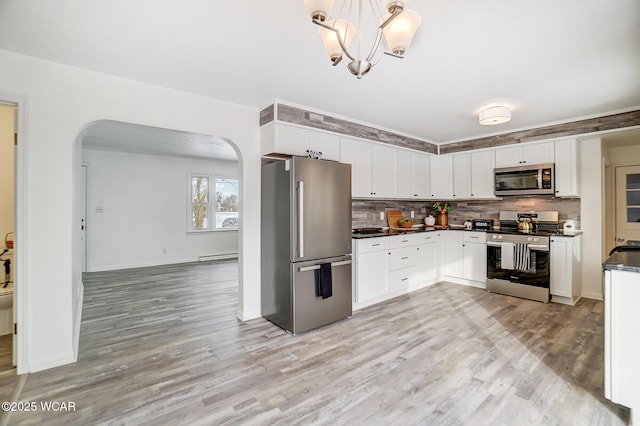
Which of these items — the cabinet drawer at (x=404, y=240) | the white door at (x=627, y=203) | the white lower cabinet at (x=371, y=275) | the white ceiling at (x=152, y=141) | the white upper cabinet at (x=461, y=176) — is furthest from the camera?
the white upper cabinet at (x=461, y=176)

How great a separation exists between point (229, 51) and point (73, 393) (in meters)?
2.75

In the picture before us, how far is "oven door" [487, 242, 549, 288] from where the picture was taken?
399 centimetres

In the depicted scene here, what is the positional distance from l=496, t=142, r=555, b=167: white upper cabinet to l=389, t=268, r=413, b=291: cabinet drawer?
2.30 metres

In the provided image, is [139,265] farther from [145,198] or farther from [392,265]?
[392,265]

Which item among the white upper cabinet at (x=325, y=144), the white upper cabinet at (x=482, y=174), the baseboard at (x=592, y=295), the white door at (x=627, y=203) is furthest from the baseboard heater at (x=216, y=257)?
the white door at (x=627, y=203)

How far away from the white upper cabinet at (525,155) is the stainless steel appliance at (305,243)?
2.87 meters

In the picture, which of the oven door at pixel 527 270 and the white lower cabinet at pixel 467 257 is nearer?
the oven door at pixel 527 270

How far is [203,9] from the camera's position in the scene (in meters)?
1.80

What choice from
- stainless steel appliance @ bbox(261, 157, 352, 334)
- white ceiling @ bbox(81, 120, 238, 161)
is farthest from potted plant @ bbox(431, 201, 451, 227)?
white ceiling @ bbox(81, 120, 238, 161)

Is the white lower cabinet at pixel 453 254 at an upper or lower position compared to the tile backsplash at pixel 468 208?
lower

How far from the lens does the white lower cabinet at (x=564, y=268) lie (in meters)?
3.86

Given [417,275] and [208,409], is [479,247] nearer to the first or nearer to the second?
[417,275]

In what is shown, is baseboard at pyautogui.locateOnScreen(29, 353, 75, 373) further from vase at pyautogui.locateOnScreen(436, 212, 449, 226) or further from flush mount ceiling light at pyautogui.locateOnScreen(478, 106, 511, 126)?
vase at pyautogui.locateOnScreen(436, 212, 449, 226)

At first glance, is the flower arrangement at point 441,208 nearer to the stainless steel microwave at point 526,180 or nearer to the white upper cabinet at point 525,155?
the stainless steel microwave at point 526,180
